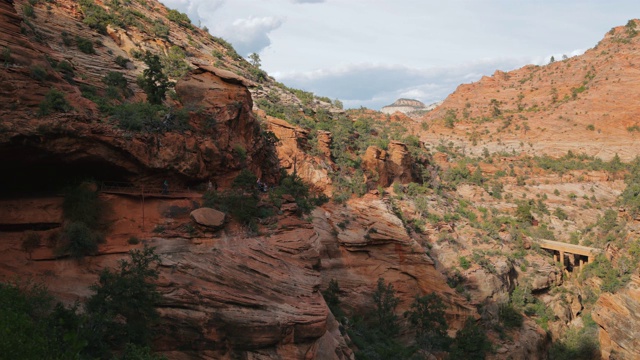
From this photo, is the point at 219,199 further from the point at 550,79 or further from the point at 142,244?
the point at 550,79

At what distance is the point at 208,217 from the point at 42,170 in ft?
16.3

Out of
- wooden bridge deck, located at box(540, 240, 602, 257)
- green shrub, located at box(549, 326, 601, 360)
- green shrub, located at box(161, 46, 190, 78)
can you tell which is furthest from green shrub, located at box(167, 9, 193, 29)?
green shrub, located at box(549, 326, 601, 360)

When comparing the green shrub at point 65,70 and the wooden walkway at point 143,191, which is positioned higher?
the green shrub at point 65,70

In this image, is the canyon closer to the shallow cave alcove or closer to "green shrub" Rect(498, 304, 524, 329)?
the shallow cave alcove

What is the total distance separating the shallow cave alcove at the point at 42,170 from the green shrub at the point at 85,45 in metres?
12.0

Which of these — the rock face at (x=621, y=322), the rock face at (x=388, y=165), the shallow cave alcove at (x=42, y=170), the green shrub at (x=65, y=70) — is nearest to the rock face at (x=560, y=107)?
the rock face at (x=388, y=165)

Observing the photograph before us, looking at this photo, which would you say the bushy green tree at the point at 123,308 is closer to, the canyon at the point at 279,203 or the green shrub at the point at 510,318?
the canyon at the point at 279,203

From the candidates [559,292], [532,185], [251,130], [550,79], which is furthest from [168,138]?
[550,79]

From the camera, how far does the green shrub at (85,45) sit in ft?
74.5

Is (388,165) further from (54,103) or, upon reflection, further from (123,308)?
(123,308)

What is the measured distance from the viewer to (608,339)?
29625 millimetres

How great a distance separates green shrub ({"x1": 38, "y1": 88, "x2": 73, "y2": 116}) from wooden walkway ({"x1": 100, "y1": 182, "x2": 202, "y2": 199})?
8.58ft

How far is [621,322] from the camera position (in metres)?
29.0

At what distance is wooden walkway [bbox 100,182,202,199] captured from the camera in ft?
46.1
